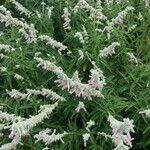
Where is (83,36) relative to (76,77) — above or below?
above

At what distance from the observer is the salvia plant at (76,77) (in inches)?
120

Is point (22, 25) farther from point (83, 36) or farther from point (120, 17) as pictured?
point (120, 17)

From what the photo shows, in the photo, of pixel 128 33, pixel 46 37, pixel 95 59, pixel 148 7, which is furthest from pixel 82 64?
pixel 148 7

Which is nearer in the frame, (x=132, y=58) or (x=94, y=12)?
(x=132, y=58)

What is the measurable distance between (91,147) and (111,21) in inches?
51.2

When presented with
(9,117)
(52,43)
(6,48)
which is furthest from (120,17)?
(9,117)

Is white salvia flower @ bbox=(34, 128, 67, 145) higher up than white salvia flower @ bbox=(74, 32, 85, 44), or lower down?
lower down

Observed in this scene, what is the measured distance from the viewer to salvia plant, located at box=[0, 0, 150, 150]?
304 centimetres

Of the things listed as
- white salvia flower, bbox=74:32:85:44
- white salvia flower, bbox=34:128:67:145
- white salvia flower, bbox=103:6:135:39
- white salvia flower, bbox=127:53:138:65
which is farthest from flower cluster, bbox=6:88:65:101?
white salvia flower, bbox=103:6:135:39

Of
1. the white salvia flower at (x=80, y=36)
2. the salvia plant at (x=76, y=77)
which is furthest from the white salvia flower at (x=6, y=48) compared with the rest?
the white salvia flower at (x=80, y=36)

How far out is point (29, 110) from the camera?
3.35 metres

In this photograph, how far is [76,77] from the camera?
9.81 feet

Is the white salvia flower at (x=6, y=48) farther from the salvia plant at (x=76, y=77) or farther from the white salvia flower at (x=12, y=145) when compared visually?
the white salvia flower at (x=12, y=145)

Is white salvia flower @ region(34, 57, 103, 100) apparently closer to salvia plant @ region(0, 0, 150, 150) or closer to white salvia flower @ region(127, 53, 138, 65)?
salvia plant @ region(0, 0, 150, 150)
